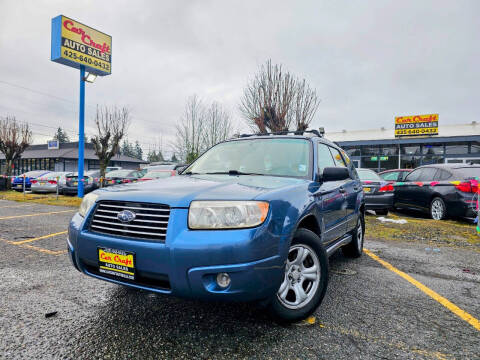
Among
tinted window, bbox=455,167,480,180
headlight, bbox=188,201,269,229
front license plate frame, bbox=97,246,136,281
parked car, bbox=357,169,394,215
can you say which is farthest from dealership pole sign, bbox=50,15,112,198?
tinted window, bbox=455,167,480,180

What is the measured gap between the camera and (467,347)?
2.21 metres

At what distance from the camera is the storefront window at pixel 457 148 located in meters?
23.8

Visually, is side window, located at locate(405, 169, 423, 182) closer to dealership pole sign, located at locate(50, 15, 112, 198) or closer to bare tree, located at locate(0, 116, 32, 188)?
dealership pole sign, located at locate(50, 15, 112, 198)

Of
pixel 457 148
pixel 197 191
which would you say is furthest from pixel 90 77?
pixel 457 148

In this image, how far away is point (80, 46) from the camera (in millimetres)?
13914

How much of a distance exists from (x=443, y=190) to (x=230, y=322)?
742 centimetres

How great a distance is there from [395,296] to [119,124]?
1986 cm

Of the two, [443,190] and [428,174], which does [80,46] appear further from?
[443,190]

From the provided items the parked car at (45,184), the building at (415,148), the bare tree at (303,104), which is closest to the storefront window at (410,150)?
the building at (415,148)

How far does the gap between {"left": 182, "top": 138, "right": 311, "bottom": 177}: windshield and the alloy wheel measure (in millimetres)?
823

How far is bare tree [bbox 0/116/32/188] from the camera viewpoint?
22.0m

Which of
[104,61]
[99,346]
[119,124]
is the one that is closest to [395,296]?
[99,346]

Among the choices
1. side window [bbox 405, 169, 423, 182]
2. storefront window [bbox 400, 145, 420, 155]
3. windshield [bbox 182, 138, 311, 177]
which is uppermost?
storefront window [bbox 400, 145, 420, 155]

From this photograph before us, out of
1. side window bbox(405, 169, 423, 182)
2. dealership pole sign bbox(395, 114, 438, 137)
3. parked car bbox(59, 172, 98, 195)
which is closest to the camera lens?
side window bbox(405, 169, 423, 182)
